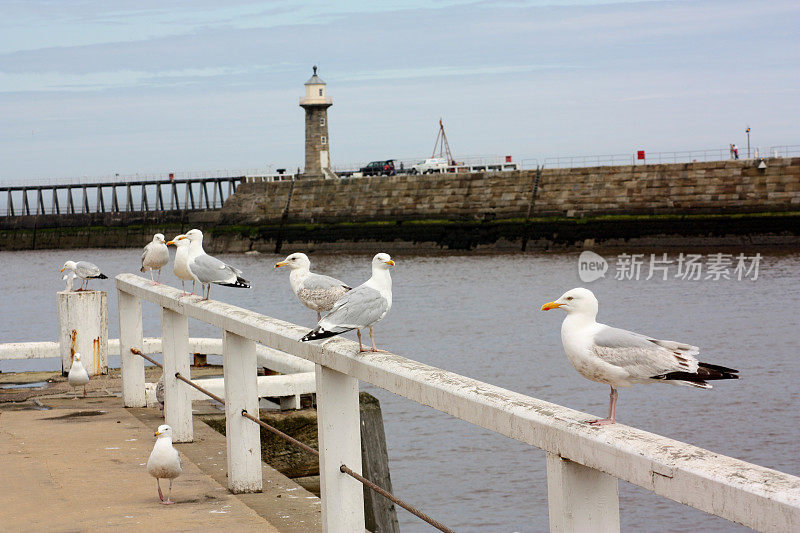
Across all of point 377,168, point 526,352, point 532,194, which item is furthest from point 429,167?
point 526,352

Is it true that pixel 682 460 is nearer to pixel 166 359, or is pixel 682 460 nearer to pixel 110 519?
pixel 110 519

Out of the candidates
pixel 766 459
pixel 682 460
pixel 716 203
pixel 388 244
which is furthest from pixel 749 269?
pixel 682 460

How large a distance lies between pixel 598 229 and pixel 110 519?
50.0 metres

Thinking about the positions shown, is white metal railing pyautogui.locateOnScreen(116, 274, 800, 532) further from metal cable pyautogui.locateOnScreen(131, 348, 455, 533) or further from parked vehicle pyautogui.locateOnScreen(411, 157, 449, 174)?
parked vehicle pyautogui.locateOnScreen(411, 157, 449, 174)

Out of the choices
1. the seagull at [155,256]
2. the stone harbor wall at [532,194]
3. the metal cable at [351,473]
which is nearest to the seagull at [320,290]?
the metal cable at [351,473]

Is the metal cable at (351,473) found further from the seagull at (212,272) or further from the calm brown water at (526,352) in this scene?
the calm brown water at (526,352)

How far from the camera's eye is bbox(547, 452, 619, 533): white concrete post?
7.86 ft

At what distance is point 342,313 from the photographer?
3850mm

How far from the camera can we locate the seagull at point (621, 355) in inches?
108

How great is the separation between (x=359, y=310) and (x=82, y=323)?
6.09 metres

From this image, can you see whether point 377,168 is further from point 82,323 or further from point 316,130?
point 82,323

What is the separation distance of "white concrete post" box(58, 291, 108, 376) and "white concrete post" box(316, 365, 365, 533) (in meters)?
5.86

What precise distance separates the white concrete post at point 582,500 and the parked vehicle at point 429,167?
2534 inches

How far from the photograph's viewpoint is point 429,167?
68.0 metres
